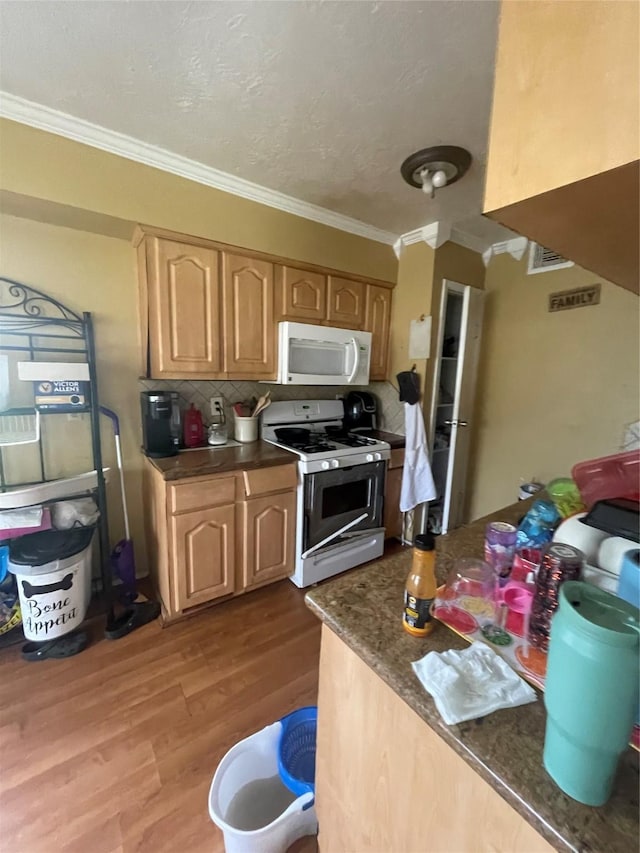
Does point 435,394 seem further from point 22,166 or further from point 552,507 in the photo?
point 22,166

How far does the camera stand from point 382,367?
2834 mm

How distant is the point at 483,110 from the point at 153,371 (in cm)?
191

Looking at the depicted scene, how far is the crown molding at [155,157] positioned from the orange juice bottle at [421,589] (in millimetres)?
2127

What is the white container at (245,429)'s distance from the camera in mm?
2363

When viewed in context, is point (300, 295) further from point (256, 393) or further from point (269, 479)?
point (269, 479)

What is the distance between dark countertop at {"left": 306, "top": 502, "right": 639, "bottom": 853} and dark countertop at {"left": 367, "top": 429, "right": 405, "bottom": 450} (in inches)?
69.8

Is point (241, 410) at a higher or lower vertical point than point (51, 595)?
higher

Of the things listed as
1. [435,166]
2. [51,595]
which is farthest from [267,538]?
[435,166]

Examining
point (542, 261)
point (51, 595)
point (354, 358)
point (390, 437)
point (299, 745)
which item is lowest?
point (299, 745)

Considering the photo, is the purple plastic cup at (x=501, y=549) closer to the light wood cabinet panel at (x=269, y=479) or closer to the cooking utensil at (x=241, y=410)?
the light wood cabinet panel at (x=269, y=479)

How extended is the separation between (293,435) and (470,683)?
78.4 inches

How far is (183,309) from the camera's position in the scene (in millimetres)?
1932

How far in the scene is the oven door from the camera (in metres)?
2.15

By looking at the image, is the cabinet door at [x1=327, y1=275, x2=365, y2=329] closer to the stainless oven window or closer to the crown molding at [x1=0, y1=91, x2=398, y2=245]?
the crown molding at [x1=0, y1=91, x2=398, y2=245]
